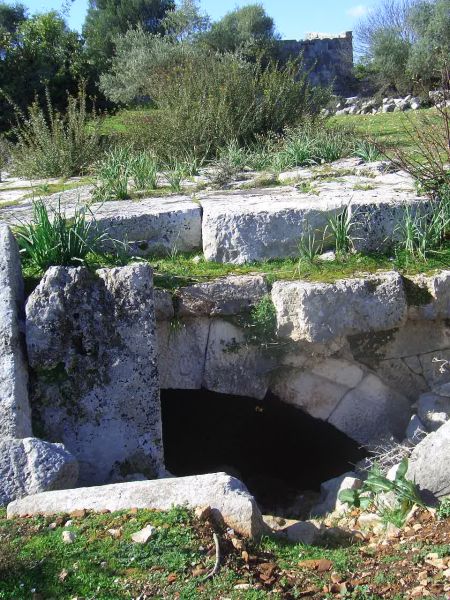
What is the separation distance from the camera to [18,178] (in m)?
8.72

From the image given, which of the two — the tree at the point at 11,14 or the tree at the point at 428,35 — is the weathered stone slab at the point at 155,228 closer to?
the tree at the point at 428,35

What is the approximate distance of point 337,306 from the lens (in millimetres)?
4973

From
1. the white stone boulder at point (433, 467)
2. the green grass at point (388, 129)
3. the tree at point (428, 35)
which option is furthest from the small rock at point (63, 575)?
the tree at point (428, 35)

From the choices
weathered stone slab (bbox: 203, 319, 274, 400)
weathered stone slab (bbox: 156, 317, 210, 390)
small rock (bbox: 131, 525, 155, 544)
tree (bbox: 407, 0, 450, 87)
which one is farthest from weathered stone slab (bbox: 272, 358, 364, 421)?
tree (bbox: 407, 0, 450, 87)

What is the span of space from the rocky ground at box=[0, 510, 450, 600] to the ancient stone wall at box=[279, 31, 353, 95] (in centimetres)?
2082

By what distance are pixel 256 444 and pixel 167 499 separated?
8.88 feet

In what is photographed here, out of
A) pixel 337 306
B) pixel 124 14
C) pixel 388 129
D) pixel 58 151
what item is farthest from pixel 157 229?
pixel 124 14

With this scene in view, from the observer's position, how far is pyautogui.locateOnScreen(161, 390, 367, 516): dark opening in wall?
5668 millimetres

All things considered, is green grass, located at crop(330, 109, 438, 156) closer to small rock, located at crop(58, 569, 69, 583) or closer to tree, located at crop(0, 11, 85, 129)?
tree, located at crop(0, 11, 85, 129)

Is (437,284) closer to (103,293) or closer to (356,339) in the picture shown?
(356,339)

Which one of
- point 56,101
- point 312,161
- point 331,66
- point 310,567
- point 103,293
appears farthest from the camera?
point 331,66

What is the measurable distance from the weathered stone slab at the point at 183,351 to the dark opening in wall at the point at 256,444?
0.65 m

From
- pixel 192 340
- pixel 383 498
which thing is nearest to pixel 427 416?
pixel 383 498

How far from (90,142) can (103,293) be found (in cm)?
433
